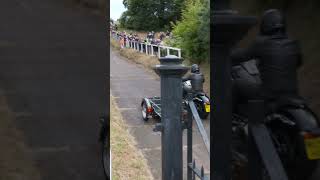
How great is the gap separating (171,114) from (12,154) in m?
1.30

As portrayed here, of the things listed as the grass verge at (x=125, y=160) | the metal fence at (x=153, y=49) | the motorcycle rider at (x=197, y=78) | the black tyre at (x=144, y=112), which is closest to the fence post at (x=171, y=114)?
the metal fence at (x=153, y=49)

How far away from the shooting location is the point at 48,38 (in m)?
0.84

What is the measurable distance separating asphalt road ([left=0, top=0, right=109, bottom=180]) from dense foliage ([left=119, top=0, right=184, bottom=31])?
0.47 meters

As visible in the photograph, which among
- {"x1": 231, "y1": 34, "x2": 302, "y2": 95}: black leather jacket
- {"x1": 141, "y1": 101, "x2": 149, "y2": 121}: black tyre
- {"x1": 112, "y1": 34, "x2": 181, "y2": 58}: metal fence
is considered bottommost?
{"x1": 141, "y1": 101, "x2": 149, "y2": 121}: black tyre

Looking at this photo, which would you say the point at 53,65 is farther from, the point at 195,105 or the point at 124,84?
the point at 124,84

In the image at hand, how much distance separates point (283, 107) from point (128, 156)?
10.2ft

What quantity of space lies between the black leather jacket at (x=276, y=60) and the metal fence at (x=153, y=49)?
0.83 m

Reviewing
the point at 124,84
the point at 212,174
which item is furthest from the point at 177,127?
the point at 124,84

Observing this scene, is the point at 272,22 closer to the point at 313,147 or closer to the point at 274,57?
the point at 274,57

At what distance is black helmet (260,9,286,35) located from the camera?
801 millimetres

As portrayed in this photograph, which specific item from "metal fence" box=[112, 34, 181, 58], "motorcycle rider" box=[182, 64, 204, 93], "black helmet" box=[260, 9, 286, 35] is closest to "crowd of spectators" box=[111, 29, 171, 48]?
"metal fence" box=[112, 34, 181, 58]

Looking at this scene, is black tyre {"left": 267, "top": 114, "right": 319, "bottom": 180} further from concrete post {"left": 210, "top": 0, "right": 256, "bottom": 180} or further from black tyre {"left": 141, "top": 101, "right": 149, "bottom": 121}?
black tyre {"left": 141, "top": 101, "right": 149, "bottom": 121}

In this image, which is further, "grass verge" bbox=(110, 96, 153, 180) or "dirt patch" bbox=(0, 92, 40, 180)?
"grass verge" bbox=(110, 96, 153, 180)

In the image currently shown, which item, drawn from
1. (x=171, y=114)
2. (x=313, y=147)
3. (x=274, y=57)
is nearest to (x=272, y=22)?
(x=274, y=57)
